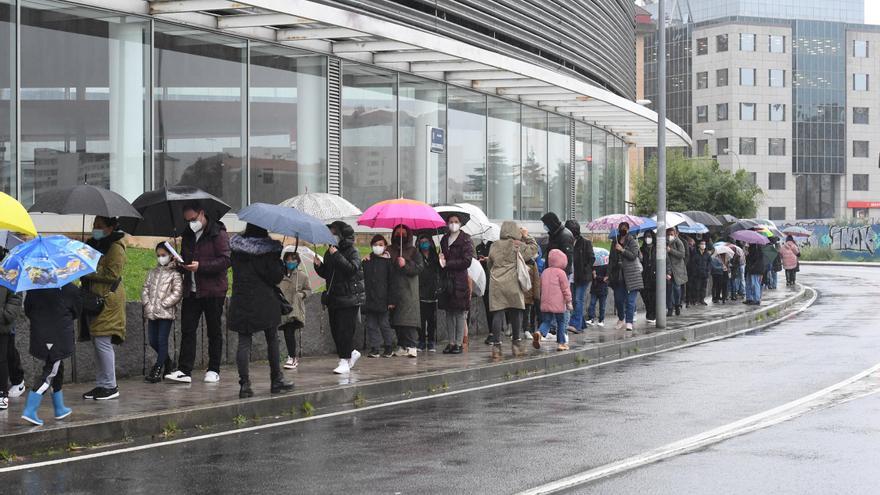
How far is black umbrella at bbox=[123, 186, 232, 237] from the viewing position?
44.3 ft

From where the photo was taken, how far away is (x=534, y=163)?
115 ft

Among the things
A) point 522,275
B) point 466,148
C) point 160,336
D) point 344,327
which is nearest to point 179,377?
point 160,336

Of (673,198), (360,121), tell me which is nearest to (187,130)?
(360,121)

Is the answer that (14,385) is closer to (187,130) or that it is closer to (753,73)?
(187,130)

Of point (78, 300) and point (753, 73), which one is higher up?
point (753, 73)

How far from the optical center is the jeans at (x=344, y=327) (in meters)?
14.3

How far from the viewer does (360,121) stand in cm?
2597

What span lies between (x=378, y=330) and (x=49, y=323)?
6.77m

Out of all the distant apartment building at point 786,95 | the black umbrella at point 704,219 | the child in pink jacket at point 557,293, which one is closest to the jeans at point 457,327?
the child in pink jacket at point 557,293

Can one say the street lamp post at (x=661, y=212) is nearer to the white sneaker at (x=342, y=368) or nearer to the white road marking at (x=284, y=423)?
the white road marking at (x=284, y=423)

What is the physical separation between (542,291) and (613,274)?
398 cm

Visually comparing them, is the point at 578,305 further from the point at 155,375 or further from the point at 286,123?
the point at 155,375

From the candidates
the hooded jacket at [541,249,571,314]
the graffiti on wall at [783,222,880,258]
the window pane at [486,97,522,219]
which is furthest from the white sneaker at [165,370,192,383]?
the graffiti on wall at [783,222,880,258]

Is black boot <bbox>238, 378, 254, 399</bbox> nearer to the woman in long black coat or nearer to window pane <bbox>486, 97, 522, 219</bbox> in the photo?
the woman in long black coat
